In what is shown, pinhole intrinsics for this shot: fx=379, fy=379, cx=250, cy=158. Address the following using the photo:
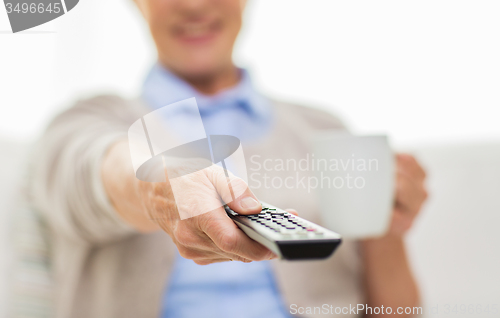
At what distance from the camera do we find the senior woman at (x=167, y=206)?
0.45 m

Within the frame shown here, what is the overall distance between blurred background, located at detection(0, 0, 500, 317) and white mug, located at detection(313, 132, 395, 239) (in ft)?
1.17

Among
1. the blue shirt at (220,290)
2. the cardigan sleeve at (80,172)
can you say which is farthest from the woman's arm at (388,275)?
the cardigan sleeve at (80,172)

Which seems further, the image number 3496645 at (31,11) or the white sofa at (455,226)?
the white sofa at (455,226)

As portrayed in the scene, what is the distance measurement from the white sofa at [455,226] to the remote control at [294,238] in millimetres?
610

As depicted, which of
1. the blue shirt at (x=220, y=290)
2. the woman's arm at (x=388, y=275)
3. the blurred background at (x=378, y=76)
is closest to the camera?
the blue shirt at (x=220, y=290)

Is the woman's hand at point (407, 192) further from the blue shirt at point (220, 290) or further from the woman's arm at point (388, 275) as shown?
the blue shirt at point (220, 290)

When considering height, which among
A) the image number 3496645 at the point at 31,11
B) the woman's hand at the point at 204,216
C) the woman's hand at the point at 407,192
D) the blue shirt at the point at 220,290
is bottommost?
the blue shirt at the point at 220,290

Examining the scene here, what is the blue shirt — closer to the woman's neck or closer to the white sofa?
the woman's neck

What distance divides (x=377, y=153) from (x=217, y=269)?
28cm

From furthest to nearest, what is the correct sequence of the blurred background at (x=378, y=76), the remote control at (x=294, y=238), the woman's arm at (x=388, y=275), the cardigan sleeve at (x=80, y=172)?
1. the blurred background at (x=378, y=76)
2. the woman's arm at (x=388, y=275)
3. the cardigan sleeve at (x=80, y=172)
4. the remote control at (x=294, y=238)

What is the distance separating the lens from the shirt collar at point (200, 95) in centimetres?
68

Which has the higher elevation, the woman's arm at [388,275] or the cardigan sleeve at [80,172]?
the cardigan sleeve at [80,172]

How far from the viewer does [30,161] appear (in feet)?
2.14

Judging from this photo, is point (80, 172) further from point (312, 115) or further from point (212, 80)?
point (312, 115)
